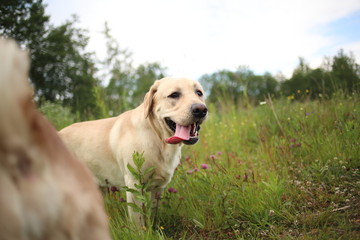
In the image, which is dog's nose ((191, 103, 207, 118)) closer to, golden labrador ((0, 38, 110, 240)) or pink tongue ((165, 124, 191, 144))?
pink tongue ((165, 124, 191, 144))

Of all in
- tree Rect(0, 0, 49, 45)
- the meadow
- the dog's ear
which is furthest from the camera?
tree Rect(0, 0, 49, 45)

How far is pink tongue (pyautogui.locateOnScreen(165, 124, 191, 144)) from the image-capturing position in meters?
2.46

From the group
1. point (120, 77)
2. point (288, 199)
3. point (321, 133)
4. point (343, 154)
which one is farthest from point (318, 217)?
point (120, 77)

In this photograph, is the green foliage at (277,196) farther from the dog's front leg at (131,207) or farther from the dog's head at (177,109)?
the dog's head at (177,109)

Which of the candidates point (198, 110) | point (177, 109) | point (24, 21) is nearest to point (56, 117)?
point (177, 109)

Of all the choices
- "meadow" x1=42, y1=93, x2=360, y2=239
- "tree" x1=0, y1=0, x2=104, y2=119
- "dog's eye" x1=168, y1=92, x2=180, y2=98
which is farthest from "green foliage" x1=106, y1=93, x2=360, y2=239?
"tree" x1=0, y1=0, x2=104, y2=119

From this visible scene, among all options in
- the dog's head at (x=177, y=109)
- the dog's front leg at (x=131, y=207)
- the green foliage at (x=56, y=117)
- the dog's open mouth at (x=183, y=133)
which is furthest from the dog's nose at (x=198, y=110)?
the green foliage at (x=56, y=117)

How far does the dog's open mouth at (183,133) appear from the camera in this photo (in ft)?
8.07

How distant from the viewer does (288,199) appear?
2.41 metres

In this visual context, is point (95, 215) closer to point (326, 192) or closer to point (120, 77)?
point (326, 192)

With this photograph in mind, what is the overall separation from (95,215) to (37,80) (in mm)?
23217

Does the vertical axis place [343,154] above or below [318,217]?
above

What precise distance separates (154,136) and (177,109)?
389mm

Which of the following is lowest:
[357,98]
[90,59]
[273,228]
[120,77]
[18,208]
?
[273,228]
